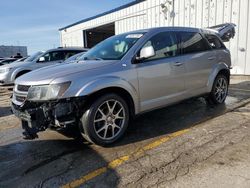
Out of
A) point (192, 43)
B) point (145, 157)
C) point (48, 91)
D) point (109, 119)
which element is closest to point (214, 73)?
point (192, 43)

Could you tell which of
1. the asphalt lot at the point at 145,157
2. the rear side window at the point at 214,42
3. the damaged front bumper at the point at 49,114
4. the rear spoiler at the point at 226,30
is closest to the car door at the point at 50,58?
the asphalt lot at the point at 145,157

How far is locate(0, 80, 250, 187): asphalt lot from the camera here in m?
2.98

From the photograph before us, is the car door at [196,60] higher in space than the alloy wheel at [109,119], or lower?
higher

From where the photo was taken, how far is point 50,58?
11.3 meters

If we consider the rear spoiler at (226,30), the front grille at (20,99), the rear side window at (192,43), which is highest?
the rear spoiler at (226,30)

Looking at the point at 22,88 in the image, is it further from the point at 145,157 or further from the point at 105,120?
the point at 145,157

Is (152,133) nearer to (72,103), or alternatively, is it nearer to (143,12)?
(72,103)

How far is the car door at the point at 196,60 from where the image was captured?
5047 mm

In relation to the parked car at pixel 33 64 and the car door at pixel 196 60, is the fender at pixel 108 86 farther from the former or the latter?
the parked car at pixel 33 64

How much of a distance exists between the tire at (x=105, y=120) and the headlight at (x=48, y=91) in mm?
462

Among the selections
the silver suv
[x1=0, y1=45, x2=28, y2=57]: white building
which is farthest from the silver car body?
[x1=0, y1=45, x2=28, y2=57]: white building

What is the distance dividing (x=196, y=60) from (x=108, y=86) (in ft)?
7.36

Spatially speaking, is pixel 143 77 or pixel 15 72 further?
pixel 15 72

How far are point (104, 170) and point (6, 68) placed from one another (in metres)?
9.01
